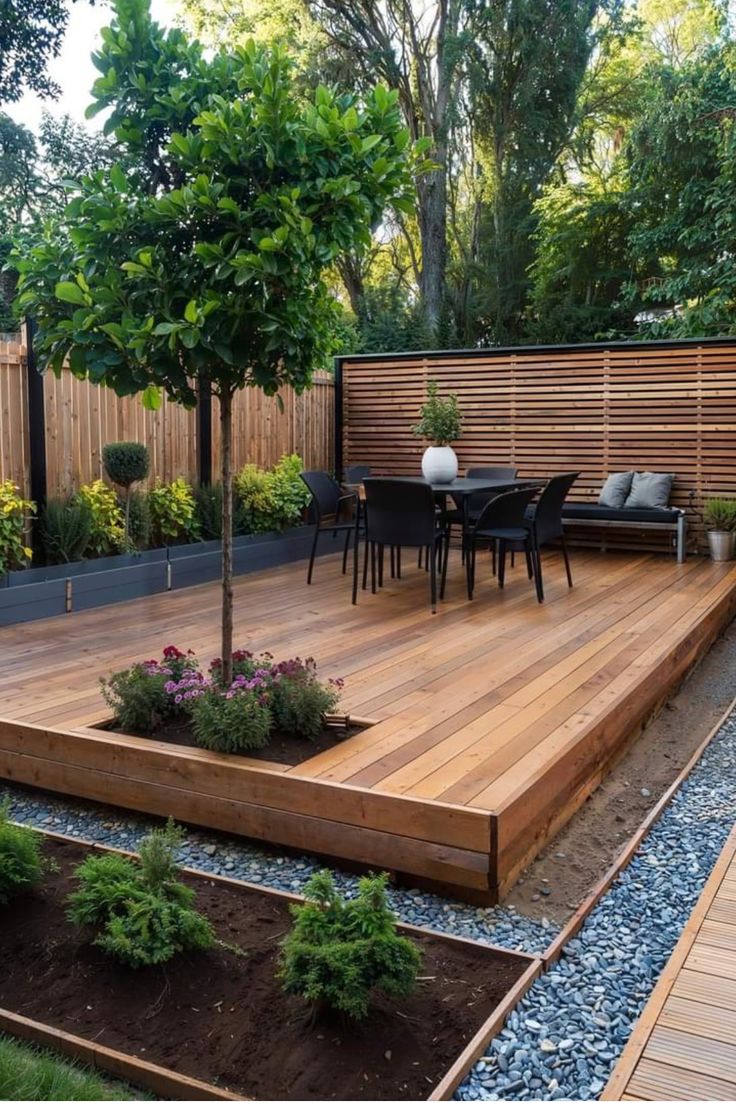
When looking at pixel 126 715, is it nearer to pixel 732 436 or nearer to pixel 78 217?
pixel 78 217

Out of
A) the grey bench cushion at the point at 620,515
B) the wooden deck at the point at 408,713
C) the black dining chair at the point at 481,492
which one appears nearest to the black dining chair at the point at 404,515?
the wooden deck at the point at 408,713

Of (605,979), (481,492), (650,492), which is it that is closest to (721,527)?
(650,492)

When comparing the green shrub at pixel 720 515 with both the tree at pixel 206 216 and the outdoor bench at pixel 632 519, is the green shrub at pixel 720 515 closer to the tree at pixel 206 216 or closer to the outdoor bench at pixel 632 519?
the outdoor bench at pixel 632 519

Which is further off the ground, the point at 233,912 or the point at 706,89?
the point at 706,89

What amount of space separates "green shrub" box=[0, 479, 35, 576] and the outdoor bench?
15.5 ft

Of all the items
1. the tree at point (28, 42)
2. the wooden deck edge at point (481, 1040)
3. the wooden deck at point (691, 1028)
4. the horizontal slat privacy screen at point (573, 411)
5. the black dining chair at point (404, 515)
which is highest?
the tree at point (28, 42)

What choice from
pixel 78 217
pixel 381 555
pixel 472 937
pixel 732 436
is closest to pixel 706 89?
pixel 732 436

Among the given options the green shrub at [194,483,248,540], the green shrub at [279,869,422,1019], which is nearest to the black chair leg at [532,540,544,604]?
the green shrub at [194,483,248,540]

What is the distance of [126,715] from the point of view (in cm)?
340

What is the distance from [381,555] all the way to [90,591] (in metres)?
2.05

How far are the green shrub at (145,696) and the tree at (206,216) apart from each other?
1.08m

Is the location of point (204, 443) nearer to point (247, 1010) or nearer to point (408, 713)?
point (408, 713)

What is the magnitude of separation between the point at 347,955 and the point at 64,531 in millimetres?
4813

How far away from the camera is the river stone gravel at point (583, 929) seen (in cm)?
191
